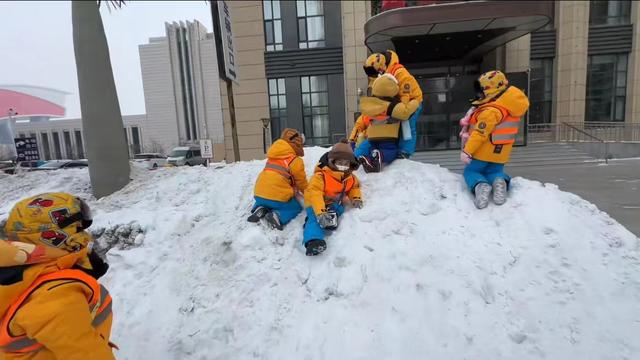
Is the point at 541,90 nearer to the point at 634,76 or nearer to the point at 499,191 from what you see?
the point at 634,76

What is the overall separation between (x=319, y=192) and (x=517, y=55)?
16591 mm

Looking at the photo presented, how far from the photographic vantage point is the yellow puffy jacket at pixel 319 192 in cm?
400

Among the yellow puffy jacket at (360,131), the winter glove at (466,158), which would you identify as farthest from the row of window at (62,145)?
the winter glove at (466,158)

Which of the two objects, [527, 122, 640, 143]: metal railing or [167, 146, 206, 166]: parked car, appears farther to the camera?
[167, 146, 206, 166]: parked car

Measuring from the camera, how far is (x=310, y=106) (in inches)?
765

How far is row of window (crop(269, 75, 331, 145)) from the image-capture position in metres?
19.2

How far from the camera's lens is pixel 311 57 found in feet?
61.9

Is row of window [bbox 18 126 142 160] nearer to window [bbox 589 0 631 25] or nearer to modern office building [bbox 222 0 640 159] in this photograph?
modern office building [bbox 222 0 640 159]

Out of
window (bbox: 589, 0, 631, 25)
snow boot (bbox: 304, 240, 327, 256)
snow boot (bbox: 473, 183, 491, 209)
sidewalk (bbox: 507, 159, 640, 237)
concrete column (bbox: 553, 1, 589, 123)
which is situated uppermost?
window (bbox: 589, 0, 631, 25)

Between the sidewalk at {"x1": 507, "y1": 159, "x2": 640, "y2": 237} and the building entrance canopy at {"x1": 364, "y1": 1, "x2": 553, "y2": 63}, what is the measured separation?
16.8ft

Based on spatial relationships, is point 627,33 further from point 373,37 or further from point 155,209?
point 155,209

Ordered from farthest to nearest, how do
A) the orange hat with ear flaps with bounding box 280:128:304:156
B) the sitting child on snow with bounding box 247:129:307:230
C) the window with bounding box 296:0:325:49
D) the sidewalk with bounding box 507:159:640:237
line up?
the window with bounding box 296:0:325:49
the sidewalk with bounding box 507:159:640:237
the orange hat with ear flaps with bounding box 280:128:304:156
the sitting child on snow with bounding box 247:129:307:230

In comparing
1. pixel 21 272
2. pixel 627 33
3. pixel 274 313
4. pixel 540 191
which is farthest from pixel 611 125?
pixel 21 272

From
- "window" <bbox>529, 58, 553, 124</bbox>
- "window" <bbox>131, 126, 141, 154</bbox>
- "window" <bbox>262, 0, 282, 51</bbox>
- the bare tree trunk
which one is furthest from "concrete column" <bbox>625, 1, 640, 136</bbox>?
"window" <bbox>131, 126, 141, 154</bbox>
